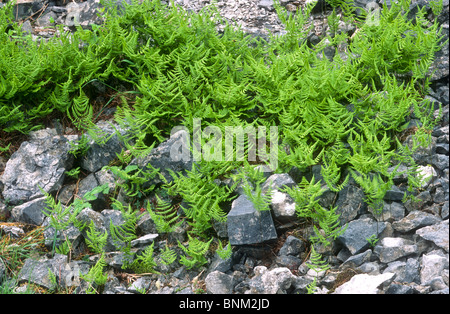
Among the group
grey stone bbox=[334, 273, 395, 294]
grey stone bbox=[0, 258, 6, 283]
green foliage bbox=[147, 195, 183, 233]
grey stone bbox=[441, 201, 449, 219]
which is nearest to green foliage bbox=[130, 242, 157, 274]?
green foliage bbox=[147, 195, 183, 233]

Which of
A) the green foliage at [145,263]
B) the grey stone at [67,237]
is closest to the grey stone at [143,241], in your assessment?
the green foliage at [145,263]

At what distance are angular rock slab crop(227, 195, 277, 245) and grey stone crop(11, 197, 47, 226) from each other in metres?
1.58

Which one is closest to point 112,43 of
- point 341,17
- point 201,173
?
point 201,173

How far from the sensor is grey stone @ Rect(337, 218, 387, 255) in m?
3.19

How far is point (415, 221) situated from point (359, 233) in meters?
0.41

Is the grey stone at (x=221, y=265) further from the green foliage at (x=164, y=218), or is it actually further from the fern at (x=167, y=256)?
the green foliage at (x=164, y=218)

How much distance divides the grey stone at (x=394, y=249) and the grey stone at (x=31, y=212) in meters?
2.63

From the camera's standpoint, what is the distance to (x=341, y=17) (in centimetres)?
511

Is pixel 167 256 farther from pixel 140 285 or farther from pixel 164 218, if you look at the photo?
pixel 164 218

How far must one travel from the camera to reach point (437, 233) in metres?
3.12

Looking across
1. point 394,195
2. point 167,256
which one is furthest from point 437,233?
point 167,256

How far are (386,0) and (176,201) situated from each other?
3223 millimetres

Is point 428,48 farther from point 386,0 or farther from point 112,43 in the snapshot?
point 112,43

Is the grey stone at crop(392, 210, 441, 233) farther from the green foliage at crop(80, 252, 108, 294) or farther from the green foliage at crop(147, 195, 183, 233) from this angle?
the green foliage at crop(80, 252, 108, 294)
